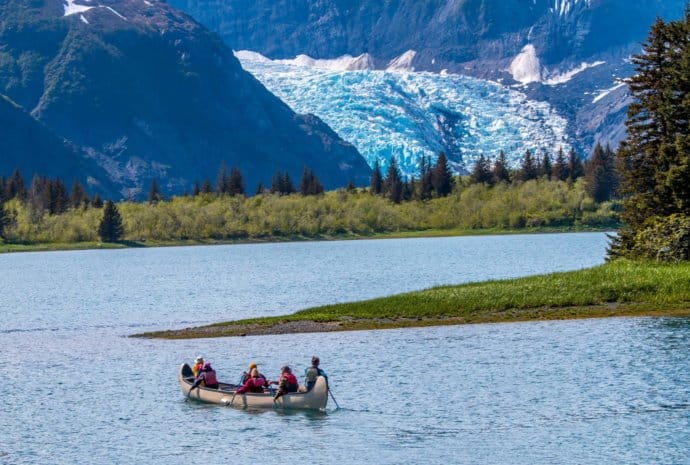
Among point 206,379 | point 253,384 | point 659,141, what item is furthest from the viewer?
point 659,141

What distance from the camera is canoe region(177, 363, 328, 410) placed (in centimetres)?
5223

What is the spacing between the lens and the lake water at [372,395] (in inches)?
1794

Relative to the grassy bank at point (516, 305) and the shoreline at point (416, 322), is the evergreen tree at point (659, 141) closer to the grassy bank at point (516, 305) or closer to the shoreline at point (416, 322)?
the grassy bank at point (516, 305)

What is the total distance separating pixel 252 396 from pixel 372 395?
17.2 feet

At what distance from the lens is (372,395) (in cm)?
5453

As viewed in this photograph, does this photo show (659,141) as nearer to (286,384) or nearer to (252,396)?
(286,384)

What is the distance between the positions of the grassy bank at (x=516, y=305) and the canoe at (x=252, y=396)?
61.3 ft

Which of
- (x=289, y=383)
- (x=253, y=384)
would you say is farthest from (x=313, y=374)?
(x=253, y=384)

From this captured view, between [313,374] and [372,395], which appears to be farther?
[372,395]

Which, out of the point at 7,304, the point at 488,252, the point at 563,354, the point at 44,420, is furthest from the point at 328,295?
the point at 488,252

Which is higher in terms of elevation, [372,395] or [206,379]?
[206,379]

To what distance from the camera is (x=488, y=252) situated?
560 feet

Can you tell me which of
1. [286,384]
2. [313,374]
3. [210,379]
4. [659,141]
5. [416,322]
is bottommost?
[286,384]

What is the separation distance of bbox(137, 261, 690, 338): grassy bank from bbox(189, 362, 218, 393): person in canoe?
18.7 metres
